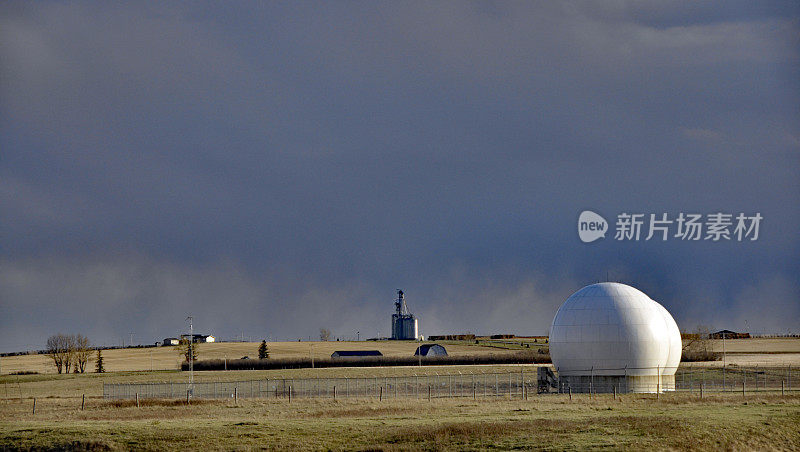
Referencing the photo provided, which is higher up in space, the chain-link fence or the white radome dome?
the white radome dome

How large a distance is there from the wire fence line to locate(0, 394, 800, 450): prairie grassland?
13517 mm

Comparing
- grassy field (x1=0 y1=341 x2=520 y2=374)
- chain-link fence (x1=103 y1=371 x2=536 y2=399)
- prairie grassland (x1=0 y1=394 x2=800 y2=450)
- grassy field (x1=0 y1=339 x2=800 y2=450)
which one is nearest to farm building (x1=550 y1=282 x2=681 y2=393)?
chain-link fence (x1=103 y1=371 x2=536 y2=399)

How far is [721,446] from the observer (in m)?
40.0

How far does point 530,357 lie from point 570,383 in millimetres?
60985

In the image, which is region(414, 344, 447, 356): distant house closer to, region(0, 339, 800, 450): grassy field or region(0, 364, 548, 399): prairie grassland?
region(0, 364, 548, 399): prairie grassland

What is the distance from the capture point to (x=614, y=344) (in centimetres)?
7175

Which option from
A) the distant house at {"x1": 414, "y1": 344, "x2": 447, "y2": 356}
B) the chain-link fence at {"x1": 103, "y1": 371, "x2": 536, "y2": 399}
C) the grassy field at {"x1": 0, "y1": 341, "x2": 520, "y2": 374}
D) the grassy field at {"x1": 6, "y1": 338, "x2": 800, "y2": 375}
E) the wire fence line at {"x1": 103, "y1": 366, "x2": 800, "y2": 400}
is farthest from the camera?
the distant house at {"x1": 414, "y1": 344, "x2": 447, "y2": 356}

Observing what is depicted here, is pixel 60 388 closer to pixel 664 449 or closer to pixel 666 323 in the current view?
pixel 666 323

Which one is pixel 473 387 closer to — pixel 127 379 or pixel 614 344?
pixel 614 344

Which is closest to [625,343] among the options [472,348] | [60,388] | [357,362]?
[60,388]

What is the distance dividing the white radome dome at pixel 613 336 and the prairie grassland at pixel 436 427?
15757 mm

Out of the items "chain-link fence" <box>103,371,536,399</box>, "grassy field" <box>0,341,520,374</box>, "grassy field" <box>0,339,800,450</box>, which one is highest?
"grassy field" <box>0,339,800,450</box>

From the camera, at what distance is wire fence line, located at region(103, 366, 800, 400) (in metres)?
71.7

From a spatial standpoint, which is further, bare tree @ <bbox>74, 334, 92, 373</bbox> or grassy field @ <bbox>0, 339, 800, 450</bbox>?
bare tree @ <bbox>74, 334, 92, 373</bbox>
